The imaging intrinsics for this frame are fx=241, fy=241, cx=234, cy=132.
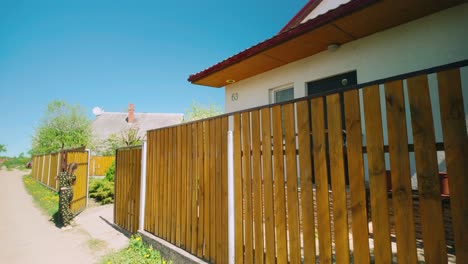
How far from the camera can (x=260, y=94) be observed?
654 centimetres

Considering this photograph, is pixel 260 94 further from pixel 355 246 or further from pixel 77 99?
pixel 77 99

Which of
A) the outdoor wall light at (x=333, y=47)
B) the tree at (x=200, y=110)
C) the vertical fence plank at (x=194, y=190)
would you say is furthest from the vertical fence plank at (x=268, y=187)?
the tree at (x=200, y=110)

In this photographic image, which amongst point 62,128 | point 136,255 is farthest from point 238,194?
point 62,128

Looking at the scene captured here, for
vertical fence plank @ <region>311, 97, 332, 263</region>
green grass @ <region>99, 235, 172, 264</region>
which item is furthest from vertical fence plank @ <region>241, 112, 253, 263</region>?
green grass @ <region>99, 235, 172, 264</region>

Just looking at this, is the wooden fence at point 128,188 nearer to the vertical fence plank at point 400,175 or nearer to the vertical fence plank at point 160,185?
the vertical fence plank at point 160,185

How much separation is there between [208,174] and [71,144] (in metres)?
27.9

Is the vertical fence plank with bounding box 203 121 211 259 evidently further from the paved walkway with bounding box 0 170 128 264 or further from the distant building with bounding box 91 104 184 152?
the distant building with bounding box 91 104 184 152

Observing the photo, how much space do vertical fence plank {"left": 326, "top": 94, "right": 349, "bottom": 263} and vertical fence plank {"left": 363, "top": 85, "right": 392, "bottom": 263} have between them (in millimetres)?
212

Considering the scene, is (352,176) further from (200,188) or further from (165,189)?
(165,189)

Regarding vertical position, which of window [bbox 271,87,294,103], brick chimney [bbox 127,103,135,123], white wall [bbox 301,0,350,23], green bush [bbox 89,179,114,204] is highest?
brick chimney [bbox 127,103,135,123]

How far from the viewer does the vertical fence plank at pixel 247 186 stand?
271 cm

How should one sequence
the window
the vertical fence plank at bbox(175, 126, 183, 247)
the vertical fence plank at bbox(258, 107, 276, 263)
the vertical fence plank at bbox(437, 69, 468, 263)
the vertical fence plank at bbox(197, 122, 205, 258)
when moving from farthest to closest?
the window → the vertical fence plank at bbox(175, 126, 183, 247) → the vertical fence plank at bbox(197, 122, 205, 258) → the vertical fence plank at bbox(258, 107, 276, 263) → the vertical fence plank at bbox(437, 69, 468, 263)

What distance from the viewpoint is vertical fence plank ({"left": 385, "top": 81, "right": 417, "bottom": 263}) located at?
5.25 feet

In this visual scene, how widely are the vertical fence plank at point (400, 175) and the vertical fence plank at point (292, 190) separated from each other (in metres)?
0.82
